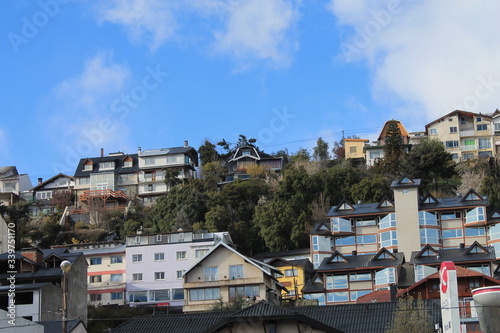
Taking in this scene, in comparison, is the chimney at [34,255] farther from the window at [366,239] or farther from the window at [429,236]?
the window at [429,236]

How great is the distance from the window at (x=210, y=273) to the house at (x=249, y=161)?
144 ft

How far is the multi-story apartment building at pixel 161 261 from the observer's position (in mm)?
73375

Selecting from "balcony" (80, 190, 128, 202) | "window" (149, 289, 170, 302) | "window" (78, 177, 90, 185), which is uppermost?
"window" (78, 177, 90, 185)

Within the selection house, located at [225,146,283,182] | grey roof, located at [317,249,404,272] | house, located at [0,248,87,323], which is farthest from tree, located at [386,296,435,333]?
house, located at [225,146,283,182]

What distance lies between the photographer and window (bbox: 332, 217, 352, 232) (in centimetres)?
7500

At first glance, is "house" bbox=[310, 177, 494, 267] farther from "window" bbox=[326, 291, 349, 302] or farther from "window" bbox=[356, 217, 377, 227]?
"window" bbox=[326, 291, 349, 302]

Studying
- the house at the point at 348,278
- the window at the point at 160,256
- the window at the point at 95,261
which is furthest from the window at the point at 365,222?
the window at the point at 95,261

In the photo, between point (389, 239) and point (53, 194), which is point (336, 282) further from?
point (53, 194)

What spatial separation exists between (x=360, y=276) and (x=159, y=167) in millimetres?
46052

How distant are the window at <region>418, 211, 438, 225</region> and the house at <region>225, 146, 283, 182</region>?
37209 mm

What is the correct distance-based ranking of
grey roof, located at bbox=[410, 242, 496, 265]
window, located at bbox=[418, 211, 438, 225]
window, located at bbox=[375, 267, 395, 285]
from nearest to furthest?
grey roof, located at bbox=[410, 242, 496, 265] → window, located at bbox=[375, 267, 395, 285] → window, located at bbox=[418, 211, 438, 225]

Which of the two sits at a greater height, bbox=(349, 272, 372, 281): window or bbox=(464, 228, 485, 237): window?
bbox=(464, 228, 485, 237): window

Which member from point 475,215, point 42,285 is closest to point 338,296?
point 475,215

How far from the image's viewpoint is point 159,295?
73.3 m
